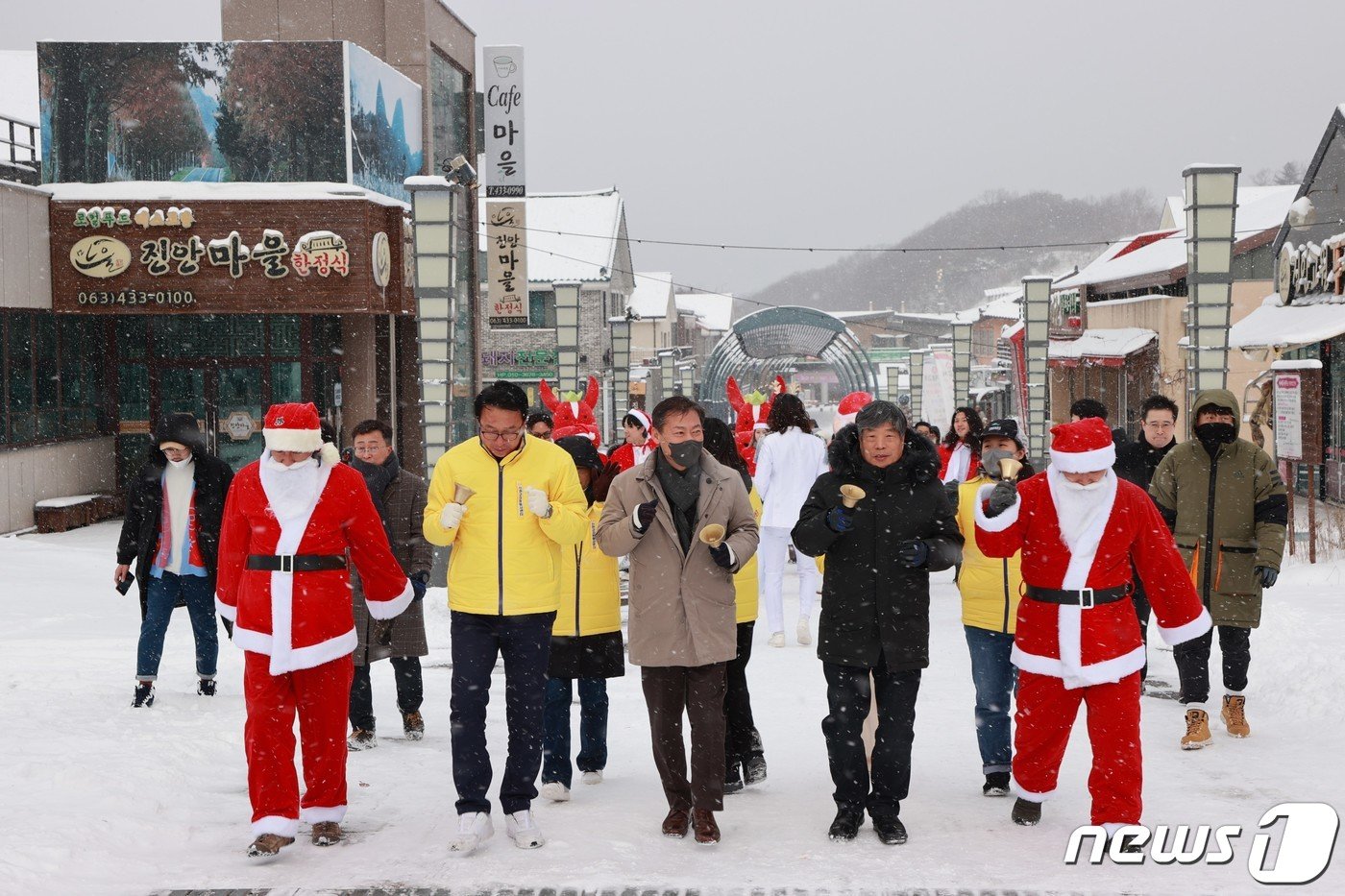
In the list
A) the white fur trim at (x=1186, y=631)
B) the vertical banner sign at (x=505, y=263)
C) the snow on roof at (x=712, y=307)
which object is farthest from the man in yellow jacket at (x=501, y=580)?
the snow on roof at (x=712, y=307)

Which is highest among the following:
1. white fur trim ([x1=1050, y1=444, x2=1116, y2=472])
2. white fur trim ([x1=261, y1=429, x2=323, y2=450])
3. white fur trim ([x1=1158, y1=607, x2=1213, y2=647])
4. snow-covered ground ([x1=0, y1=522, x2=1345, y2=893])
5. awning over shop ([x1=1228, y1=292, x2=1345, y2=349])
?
awning over shop ([x1=1228, y1=292, x2=1345, y2=349])

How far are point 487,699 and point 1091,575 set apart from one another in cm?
234

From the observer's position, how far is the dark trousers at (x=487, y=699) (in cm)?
502

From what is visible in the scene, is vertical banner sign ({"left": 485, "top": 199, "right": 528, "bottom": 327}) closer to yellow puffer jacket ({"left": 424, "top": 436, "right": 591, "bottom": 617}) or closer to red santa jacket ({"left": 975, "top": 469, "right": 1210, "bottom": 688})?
yellow puffer jacket ({"left": 424, "top": 436, "right": 591, "bottom": 617})

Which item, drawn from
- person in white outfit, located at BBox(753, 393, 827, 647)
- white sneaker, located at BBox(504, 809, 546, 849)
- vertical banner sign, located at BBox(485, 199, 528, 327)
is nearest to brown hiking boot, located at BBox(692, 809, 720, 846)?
white sneaker, located at BBox(504, 809, 546, 849)

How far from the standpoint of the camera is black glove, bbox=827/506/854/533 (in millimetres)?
4926

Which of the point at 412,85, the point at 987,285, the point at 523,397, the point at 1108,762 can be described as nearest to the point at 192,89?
the point at 412,85

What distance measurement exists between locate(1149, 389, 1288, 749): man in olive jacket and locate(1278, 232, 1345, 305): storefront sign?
10.2 meters

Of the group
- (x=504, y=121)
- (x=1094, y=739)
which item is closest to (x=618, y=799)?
(x=1094, y=739)

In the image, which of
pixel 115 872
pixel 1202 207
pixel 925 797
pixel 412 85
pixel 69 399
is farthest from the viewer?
pixel 412 85

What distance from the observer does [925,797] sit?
18.7 ft

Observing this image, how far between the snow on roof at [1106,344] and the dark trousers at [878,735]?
81.2 feet

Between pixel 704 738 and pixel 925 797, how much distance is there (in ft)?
4.02

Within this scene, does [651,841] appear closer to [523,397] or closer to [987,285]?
[523,397]
